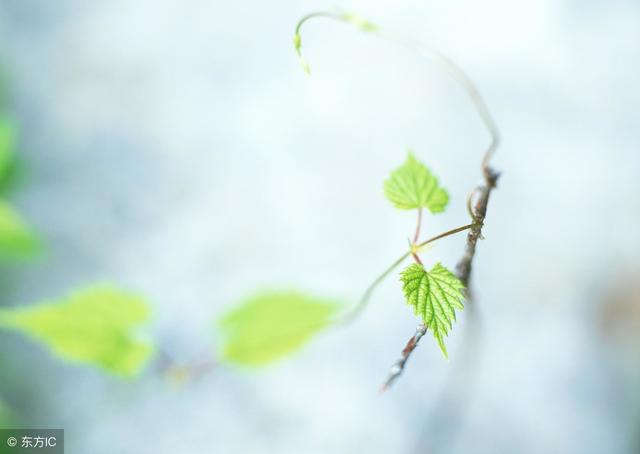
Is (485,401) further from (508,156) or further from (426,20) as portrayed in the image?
(426,20)

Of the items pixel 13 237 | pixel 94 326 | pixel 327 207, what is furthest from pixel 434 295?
pixel 327 207

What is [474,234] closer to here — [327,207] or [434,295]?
[434,295]

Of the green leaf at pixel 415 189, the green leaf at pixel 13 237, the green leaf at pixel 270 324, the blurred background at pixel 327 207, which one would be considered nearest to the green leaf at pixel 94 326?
the green leaf at pixel 270 324

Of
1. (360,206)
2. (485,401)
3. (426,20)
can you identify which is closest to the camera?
Answer: (485,401)

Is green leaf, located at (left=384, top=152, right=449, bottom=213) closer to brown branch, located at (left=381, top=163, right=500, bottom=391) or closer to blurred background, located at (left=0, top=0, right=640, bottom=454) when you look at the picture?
brown branch, located at (left=381, top=163, right=500, bottom=391)

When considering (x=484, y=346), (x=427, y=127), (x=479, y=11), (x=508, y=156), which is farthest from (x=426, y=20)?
(x=484, y=346)

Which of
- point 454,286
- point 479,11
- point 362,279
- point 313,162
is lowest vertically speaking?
point 454,286
